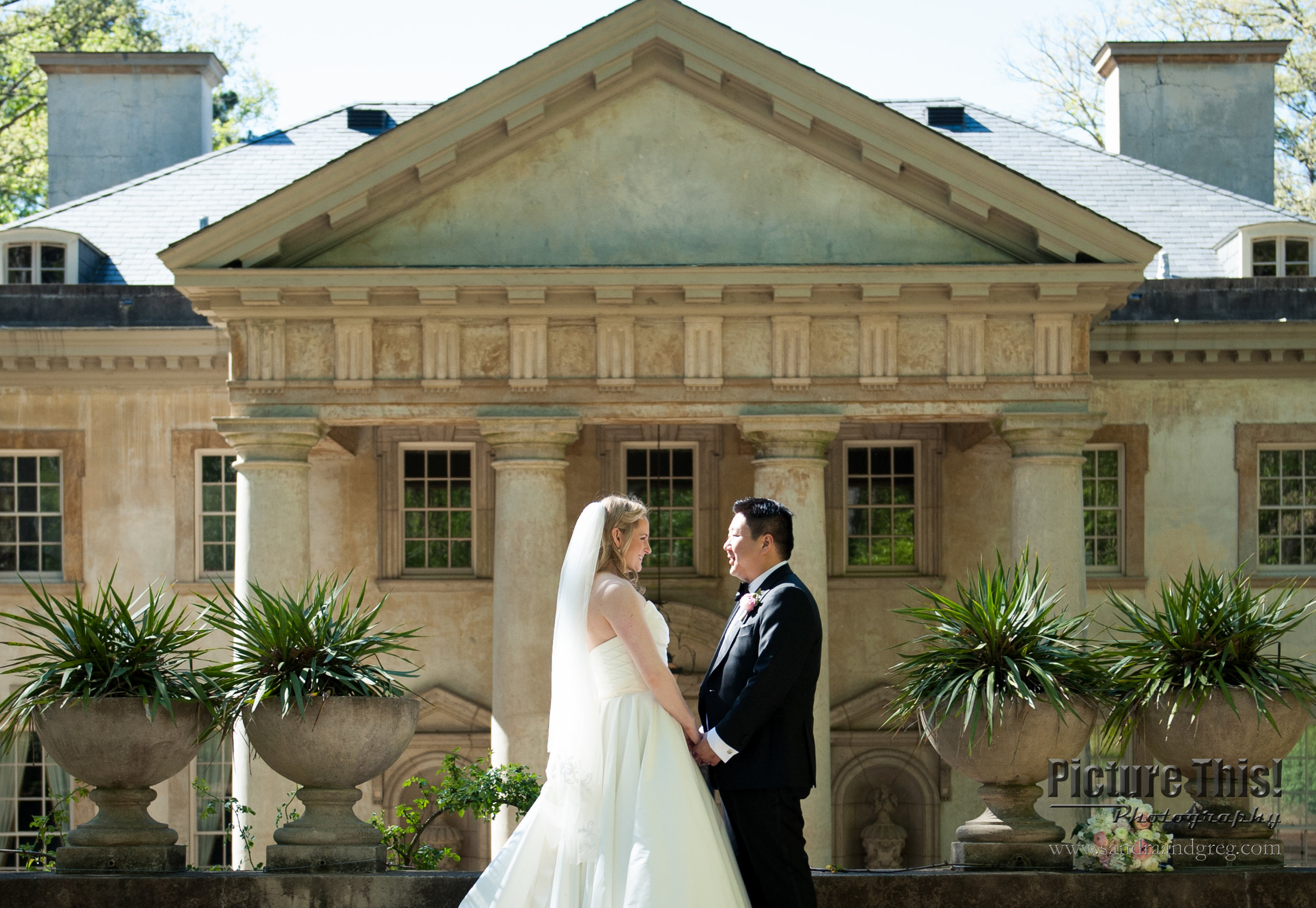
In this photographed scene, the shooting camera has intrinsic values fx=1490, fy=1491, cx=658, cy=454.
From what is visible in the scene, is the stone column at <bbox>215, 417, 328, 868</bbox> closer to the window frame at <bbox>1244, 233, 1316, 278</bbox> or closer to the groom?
the groom

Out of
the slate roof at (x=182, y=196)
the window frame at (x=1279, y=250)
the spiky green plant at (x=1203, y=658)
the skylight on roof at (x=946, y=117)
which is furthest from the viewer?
the skylight on roof at (x=946, y=117)

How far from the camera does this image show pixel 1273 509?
1878cm

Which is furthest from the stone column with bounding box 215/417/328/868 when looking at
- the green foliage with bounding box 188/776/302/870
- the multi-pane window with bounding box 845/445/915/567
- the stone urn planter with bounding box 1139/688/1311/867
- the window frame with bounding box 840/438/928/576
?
the stone urn planter with bounding box 1139/688/1311/867

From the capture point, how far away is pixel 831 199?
15.7 meters

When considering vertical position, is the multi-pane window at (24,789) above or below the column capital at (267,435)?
below

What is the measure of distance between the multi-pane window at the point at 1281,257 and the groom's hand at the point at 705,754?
15.6 meters

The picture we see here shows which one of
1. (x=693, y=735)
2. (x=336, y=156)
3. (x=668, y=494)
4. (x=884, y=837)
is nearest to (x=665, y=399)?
(x=668, y=494)

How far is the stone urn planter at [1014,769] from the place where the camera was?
7.43 metres

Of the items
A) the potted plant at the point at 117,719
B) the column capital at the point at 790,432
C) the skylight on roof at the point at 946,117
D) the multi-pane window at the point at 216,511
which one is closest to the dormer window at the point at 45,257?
the multi-pane window at the point at 216,511

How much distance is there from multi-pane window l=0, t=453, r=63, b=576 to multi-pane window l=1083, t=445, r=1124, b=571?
13.0 m

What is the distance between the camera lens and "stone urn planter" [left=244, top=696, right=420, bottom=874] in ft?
24.3

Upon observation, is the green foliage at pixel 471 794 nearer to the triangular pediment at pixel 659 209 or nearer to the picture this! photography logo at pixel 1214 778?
the picture this! photography logo at pixel 1214 778

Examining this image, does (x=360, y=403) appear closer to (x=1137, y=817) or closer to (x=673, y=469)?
(x=673, y=469)

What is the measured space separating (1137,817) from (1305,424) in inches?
503
